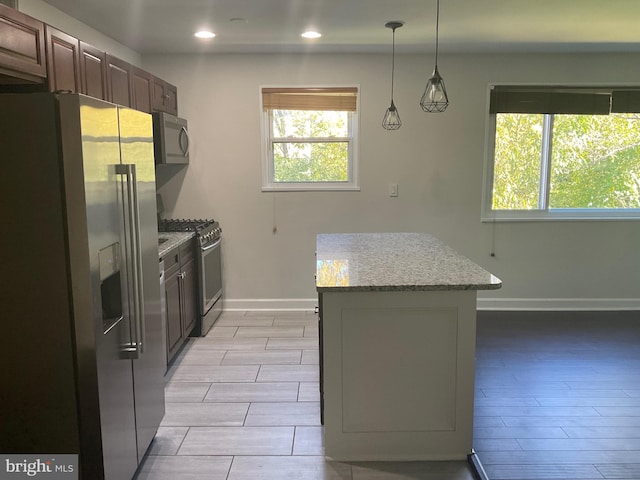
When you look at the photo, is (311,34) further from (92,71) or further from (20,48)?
(20,48)

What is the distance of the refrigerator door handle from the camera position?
204 cm

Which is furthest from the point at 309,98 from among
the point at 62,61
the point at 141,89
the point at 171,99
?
the point at 62,61

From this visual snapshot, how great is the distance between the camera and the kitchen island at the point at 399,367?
2.28 metres

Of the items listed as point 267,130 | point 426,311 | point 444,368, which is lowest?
point 444,368

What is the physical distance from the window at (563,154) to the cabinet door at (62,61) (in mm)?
3481

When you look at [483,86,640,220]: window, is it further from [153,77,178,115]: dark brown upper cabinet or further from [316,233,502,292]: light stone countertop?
[153,77,178,115]: dark brown upper cabinet

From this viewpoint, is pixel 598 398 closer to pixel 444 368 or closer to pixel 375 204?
pixel 444 368

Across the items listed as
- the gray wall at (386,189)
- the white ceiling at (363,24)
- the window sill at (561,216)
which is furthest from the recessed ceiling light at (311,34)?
the window sill at (561,216)

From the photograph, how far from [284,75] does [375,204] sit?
1.45 m

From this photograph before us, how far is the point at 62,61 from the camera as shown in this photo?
246cm

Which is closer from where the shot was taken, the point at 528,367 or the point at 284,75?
the point at 528,367

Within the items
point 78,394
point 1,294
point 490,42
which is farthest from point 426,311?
point 490,42

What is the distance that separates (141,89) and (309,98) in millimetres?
1536

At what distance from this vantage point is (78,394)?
1.82m
